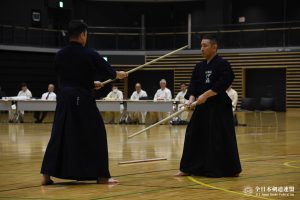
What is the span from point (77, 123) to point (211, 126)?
66.9 inches

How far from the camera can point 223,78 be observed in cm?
650

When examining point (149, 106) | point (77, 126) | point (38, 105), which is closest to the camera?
point (77, 126)

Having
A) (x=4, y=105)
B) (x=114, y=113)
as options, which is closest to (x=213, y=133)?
(x=114, y=113)

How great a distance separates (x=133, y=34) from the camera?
2842 cm

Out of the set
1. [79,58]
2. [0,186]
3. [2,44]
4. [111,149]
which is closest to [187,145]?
[79,58]

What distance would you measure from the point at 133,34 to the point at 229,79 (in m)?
22.2

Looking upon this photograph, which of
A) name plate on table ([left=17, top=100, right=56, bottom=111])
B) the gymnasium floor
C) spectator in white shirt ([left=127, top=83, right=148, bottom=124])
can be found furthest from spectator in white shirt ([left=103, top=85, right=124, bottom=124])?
the gymnasium floor

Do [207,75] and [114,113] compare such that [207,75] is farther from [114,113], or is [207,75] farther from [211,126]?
[114,113]

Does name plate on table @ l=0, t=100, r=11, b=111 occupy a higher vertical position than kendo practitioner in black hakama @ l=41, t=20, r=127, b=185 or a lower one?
lower

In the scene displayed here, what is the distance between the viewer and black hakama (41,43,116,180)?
571 centimetres

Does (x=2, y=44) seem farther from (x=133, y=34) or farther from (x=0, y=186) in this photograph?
(x=0, y=186)

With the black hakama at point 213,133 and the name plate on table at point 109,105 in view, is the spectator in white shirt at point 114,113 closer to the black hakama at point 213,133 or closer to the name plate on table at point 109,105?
the name plate on table at point 109,105

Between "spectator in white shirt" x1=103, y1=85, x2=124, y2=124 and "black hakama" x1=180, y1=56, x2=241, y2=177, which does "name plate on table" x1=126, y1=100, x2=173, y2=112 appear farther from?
"black hakama" x1=180, y1=56, x2=241, y2=177

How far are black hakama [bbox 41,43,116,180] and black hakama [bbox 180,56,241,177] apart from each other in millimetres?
1245
